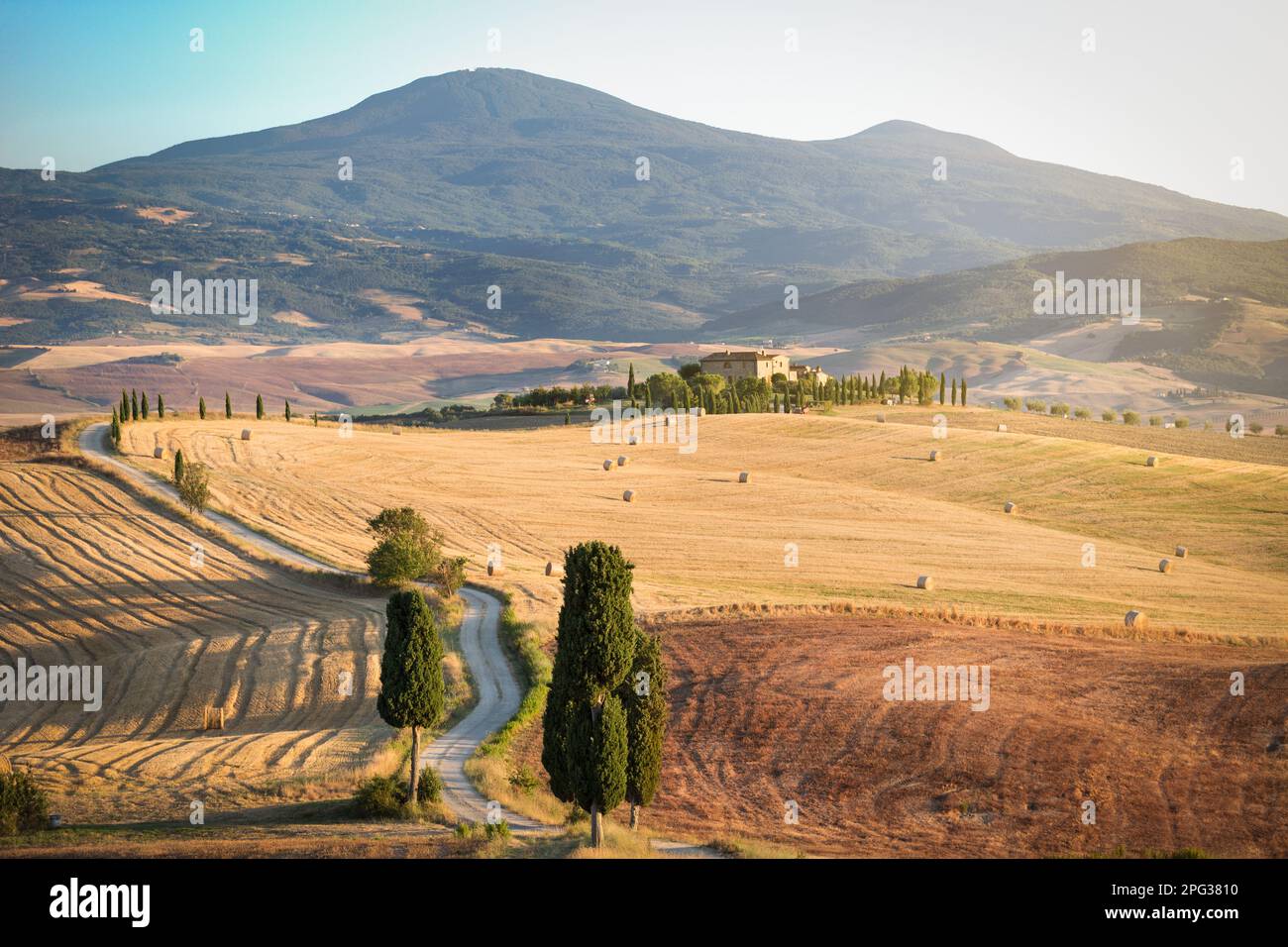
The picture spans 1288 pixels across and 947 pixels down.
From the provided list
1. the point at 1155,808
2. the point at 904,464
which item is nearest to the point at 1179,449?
the point at 904,464

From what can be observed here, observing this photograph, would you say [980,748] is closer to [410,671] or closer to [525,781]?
[525,781]

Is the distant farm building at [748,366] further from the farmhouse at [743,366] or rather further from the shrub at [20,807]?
the shrub at [20,807]

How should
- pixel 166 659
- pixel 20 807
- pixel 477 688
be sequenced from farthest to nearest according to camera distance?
pixel 166 659
pixel 477 688
pixel 20 807

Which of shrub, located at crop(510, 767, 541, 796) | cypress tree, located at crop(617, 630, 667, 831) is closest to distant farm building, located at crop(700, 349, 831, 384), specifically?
shrub, located at crop(510, 767, 541, 796)

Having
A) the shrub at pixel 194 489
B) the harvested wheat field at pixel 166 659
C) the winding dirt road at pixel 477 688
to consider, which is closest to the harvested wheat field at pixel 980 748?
the winding dirt road at pixel 477 688

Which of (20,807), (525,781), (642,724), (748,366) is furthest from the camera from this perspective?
(748,366)

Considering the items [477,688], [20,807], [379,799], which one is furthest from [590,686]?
[477,688]
